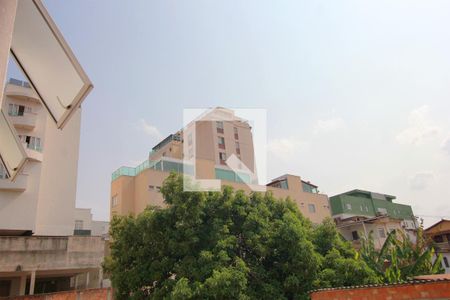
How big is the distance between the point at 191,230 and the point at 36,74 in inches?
373

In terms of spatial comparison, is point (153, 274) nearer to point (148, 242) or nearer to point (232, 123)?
point (148, 242)

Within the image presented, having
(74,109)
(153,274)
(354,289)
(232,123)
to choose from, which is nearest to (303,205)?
(232,123)

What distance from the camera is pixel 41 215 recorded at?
69.9ft

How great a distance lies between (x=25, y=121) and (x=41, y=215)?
6019 millimetres

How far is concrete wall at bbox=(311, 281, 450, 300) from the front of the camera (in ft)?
19.1

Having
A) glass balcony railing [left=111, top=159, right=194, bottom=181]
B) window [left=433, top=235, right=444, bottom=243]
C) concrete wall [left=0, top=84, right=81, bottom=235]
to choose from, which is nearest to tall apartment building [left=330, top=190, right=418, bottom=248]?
window [left=433, top=235, right=444, bottom=243]

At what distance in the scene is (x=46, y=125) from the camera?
2327cm

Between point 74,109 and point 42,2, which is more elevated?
point 42,2

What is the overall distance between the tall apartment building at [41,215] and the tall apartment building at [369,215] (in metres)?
20.5

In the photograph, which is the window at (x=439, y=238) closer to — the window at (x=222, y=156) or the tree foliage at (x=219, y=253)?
the window at (x=222, y=156)

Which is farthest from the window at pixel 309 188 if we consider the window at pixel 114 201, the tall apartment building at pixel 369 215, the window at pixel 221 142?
the window at pixel 114 201

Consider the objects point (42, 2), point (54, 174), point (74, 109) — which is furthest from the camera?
point (54, 174)

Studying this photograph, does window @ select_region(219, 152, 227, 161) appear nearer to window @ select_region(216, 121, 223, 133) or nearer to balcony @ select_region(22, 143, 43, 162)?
window @ select_region(216, 121, 223, 133)

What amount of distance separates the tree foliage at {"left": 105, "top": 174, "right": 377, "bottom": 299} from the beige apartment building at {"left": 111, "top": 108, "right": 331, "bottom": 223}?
1198cm
